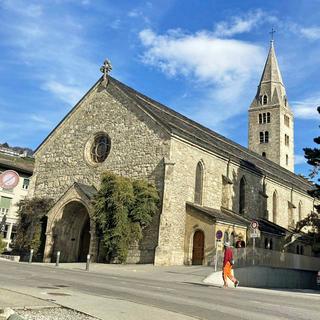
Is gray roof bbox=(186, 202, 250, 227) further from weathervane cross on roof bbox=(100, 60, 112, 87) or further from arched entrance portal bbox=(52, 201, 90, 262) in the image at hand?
weathervane cross on roof bbox=(100, 60, 112, 87)

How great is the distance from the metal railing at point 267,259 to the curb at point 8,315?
1737 cm

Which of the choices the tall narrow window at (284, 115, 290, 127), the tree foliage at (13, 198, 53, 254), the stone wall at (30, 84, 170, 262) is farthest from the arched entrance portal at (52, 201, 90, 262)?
the tall narrow window at (284, 115, 290, 127)

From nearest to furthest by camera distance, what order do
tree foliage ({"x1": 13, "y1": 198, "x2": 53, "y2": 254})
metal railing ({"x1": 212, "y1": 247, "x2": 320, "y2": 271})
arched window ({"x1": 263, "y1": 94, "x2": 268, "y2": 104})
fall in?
metal railing ({"x1": 212, "y1": 247, "x2": 320, "y2": 271}) < tree foliage ({"x1": 13, "y1": 198, "x2": 53, "y2": 254}) < arched window ({"x1": 263, "y1": 94, "x2": 268, "y2": 104})

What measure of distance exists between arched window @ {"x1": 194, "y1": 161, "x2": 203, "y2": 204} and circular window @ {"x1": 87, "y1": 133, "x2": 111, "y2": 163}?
6.55 meters

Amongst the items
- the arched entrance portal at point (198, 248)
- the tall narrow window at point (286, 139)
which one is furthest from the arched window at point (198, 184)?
the tall narrow window at point (286, 139)

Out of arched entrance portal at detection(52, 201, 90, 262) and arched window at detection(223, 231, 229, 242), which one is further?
arched entrance portal at detection(52, 201, 90, 262)

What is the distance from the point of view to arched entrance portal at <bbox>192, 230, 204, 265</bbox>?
26.8m

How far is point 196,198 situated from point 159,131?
5.46 m

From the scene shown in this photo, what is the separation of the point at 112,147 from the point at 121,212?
252 inches

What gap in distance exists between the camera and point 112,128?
30.3 metres

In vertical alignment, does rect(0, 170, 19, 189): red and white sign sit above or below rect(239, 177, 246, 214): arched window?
below

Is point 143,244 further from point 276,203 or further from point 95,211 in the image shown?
point 276,203

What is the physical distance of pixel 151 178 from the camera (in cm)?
2723

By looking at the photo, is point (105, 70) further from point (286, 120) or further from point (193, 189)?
point (286, 120)
